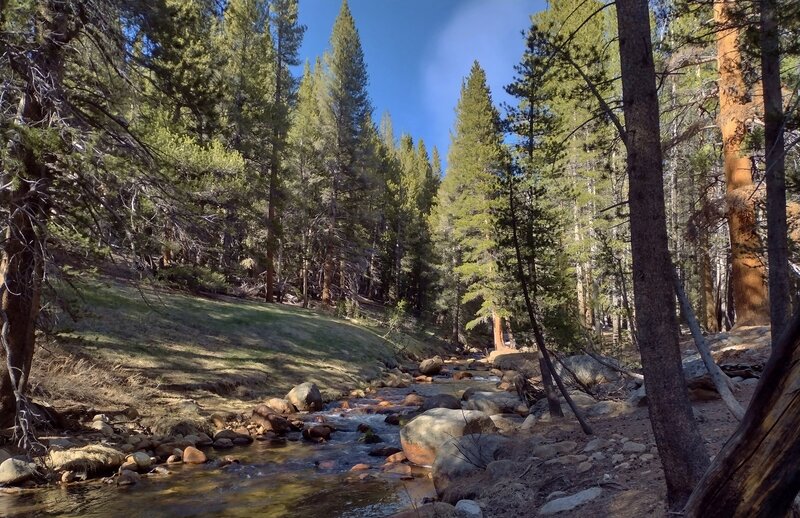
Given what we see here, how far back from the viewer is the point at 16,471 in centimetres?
738

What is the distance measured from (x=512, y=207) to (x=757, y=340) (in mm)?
6739

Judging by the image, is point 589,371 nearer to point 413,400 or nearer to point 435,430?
point 413,400

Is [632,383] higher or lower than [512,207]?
lower

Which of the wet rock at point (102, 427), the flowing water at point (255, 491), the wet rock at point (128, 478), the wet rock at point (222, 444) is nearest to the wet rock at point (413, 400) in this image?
the flowing water at point (255, 491)

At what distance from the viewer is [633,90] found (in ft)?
15.4

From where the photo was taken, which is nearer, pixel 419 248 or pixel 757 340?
pixel 757 340

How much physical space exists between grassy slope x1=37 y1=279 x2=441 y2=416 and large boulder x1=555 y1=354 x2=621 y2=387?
7.11m

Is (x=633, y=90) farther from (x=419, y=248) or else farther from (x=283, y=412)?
(x=419, y=248)

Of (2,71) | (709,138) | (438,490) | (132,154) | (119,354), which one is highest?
(709,138)

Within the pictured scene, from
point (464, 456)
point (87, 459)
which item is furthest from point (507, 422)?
point (87, 459)

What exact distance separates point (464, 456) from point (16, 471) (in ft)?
21.9

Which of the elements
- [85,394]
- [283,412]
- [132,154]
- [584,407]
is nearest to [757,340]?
[584,407]

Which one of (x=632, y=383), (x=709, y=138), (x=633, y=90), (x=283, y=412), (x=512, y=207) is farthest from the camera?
(x=709, y=138)

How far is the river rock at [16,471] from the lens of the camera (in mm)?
7289
